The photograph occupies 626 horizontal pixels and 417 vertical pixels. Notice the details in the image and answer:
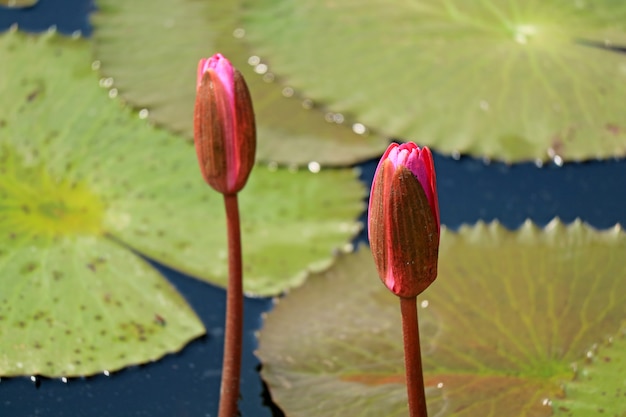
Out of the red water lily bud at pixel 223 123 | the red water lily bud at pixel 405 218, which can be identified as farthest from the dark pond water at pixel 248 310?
the red water lily bud at pixel 405 218

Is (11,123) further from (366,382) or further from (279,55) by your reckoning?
(366,382)

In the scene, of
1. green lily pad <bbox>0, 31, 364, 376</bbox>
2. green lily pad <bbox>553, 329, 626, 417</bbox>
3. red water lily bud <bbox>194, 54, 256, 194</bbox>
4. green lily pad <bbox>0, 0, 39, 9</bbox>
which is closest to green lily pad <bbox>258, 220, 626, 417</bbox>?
green lily pad <bbox>553, 329, 626, 417</bbox>

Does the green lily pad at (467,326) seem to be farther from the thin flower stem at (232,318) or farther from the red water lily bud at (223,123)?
the red water lily bud at (223,123)

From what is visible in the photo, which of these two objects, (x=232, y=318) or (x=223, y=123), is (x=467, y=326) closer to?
(x=232, y=318)

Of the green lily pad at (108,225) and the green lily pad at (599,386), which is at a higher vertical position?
the green lily pad at (599,386)

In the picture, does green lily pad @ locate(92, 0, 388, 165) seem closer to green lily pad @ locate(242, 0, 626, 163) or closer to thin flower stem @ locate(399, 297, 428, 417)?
green lily pad @ locate(242, 0, 626, 163)

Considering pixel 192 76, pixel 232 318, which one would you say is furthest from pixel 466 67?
pixel 232 318

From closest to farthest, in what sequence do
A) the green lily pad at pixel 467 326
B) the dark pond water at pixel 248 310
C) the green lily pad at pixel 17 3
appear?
the green lily pad at pixel 467 326
the dark pond water at pixel 248 310
the green lily pad at pixel 17 3
